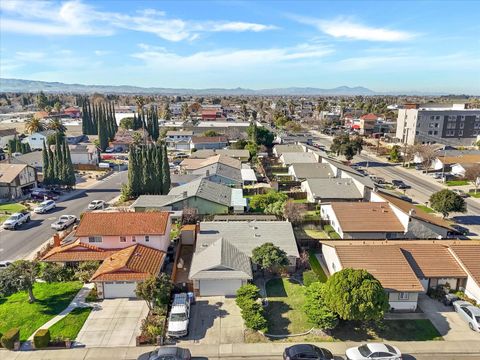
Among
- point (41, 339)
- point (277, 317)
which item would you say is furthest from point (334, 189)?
point (41, 339)

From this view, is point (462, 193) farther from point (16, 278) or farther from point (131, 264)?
point (16, 278)

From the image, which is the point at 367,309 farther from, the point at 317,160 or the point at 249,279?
the point at 317,160

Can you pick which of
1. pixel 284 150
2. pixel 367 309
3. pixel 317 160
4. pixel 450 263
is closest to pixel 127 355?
pixel 367 309

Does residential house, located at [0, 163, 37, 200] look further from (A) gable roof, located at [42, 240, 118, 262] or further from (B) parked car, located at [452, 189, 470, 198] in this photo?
(B) parked car, located at [452, 189, 470, 198]

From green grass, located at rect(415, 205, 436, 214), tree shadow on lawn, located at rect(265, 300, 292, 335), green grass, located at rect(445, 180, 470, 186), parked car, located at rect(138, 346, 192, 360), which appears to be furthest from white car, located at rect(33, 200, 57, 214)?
green grass, located at rect(445, 180, 470, 186)

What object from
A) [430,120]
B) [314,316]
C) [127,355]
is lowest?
[127,355]

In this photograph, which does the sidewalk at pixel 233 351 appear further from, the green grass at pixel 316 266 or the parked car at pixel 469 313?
the green grass at pixel 316 266
